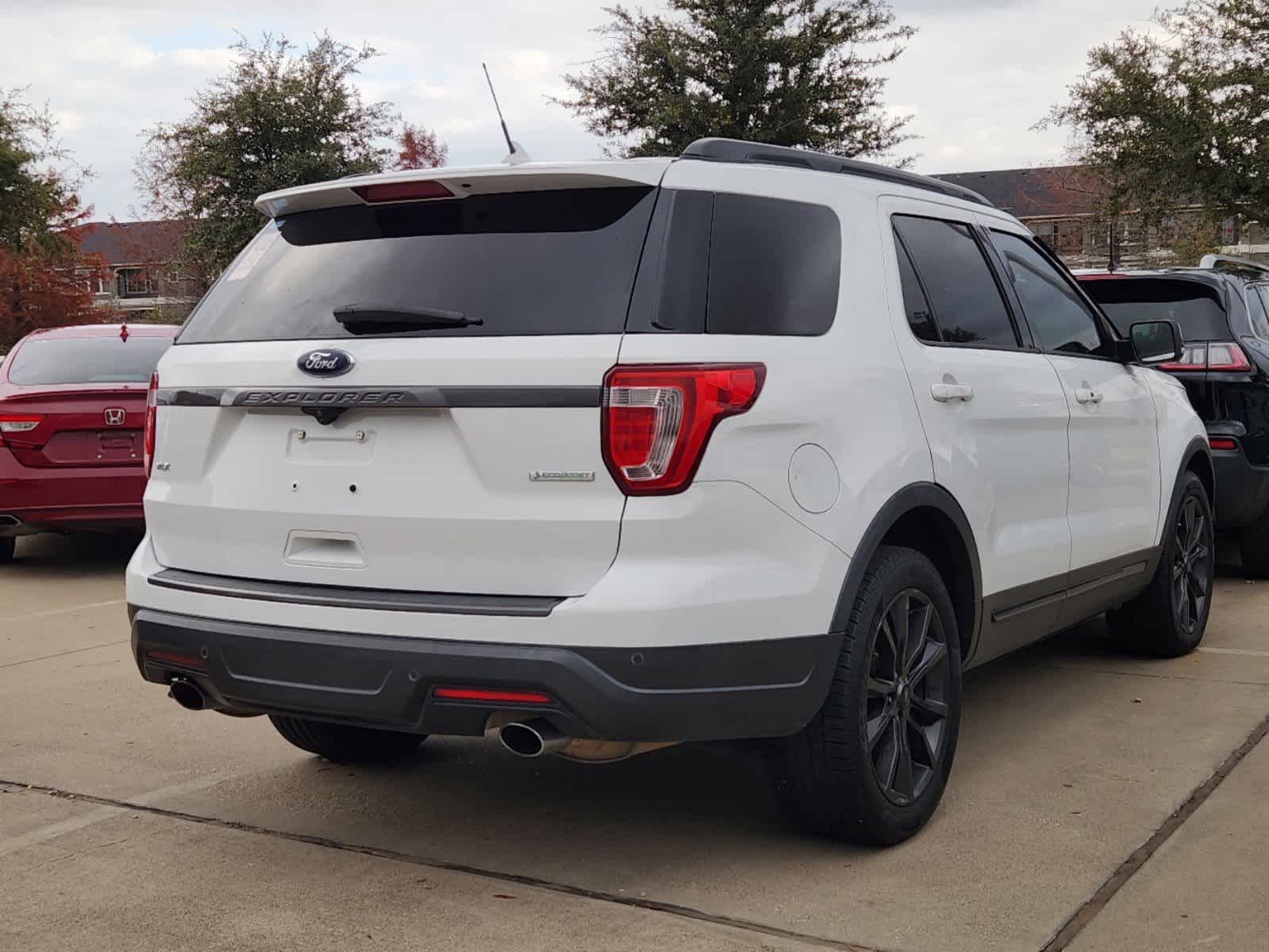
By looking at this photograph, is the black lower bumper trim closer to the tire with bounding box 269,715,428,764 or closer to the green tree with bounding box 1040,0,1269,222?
the tire with bounding box 269,715,428,764

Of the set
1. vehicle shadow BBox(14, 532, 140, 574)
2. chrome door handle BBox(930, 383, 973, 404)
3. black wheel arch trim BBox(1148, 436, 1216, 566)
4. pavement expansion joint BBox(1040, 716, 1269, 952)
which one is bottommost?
vehicle shadow BBox(14, 532, 140, 574)

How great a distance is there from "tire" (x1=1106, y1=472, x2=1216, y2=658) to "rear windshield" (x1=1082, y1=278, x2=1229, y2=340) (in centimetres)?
163

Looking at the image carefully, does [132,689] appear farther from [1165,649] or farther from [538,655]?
[1165,649]

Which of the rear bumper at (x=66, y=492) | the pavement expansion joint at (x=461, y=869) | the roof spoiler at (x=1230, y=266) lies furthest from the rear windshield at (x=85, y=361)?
the roof spoiler at (x=1230, y=266)

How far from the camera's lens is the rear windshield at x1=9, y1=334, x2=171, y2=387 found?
9.52m

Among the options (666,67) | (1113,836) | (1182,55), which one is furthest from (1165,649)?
(666,67)

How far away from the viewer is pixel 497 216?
144 inches

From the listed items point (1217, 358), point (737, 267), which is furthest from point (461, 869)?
point (1217, 358)

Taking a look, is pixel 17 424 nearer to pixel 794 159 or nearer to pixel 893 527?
pixel 794 159

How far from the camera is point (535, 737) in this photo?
340 centimetres

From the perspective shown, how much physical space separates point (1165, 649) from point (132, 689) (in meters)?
4.25

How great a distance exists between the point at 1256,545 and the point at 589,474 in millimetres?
5930

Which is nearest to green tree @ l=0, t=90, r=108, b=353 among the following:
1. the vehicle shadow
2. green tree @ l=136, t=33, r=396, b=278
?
green tree @ l=136, t=33, r=396, b=278

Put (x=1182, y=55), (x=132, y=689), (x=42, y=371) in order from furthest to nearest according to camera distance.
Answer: (x=1182, y=55)
(x=42, y=371)
(x=132, y=689)
